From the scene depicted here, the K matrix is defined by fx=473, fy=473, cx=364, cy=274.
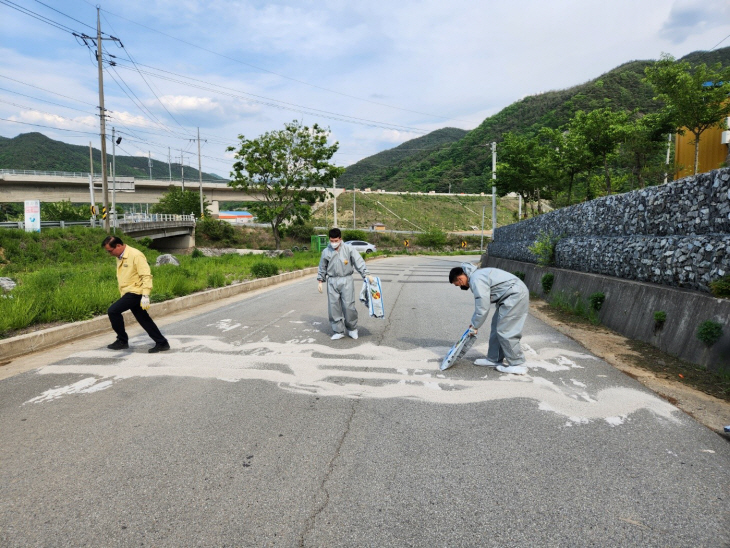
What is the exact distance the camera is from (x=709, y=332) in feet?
19.2

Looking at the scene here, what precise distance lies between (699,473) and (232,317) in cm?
882

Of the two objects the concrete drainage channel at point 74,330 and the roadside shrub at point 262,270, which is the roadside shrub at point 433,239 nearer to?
the roadside shrub at point 262,270

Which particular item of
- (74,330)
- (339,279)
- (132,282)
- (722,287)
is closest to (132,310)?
(132,282)

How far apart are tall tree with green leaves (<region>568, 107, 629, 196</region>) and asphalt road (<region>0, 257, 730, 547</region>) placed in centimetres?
1800

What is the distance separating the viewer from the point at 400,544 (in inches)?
99.8

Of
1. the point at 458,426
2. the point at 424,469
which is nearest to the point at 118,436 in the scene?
the point at 424,469

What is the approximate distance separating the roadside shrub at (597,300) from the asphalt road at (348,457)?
3.76m

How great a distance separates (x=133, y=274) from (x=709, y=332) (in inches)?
301

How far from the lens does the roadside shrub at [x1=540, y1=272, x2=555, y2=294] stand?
13.7m

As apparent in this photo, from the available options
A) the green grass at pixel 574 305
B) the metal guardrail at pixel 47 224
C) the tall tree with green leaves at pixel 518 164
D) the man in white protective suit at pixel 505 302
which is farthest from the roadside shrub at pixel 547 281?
A: the metal guardrail at pixel 47 224

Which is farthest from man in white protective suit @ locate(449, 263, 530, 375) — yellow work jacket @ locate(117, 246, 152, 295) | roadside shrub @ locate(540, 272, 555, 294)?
roadside shrub @ locate(540, 272, 555, 294)

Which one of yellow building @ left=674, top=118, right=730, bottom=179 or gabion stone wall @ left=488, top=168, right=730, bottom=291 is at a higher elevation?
yellow building @ left=674, top=118, right=730, bottom=179

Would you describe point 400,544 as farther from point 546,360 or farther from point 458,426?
point 546,360

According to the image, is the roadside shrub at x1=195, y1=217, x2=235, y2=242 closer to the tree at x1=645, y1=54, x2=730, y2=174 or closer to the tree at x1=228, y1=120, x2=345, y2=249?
the tree at x1=228, y1=120, x2=345, y2=249
